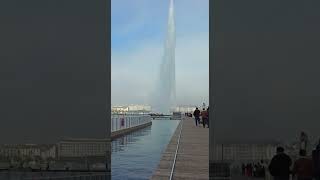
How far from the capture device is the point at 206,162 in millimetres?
16141

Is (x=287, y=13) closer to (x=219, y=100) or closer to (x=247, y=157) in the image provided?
(x=219, y=100)

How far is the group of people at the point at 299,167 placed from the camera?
8734 millimetres

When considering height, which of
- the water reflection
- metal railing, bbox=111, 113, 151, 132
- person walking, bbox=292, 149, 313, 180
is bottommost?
the water reflection

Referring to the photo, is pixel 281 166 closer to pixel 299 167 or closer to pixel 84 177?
pixel 299 167

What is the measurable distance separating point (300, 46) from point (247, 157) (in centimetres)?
285

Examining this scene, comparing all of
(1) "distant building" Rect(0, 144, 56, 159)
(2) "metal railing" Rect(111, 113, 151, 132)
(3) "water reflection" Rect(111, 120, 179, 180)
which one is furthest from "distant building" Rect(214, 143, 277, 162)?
(2) "metal railing" Rect(111, 113, 151, 132)

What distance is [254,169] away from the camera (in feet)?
39.9

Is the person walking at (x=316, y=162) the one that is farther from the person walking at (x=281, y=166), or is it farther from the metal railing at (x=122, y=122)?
the metal railing at (x=122, y=122)

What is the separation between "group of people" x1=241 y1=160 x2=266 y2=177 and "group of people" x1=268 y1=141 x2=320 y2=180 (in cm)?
269

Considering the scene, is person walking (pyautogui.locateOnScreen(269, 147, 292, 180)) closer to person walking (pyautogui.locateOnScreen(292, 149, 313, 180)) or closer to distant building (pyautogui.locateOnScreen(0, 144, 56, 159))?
person walking (pyautogui.locateOnScreen(292, 149, 313, 180))

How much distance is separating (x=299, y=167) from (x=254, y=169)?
10.4 ft

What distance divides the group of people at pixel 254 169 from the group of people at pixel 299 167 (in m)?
2.69

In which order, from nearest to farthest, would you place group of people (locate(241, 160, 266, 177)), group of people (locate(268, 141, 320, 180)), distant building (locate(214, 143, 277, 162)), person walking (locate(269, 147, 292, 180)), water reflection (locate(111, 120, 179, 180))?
group of people (locate(268, 141, 320, 180)) < person walking (locate(269, 147, 292, 180)) < group of people (locate(241, 160, 266, 177)) < distant building (locate(214, 143, 277, 162)) < water reflection (locate(111, 120, 179, 180))

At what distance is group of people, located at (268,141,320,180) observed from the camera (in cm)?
873
